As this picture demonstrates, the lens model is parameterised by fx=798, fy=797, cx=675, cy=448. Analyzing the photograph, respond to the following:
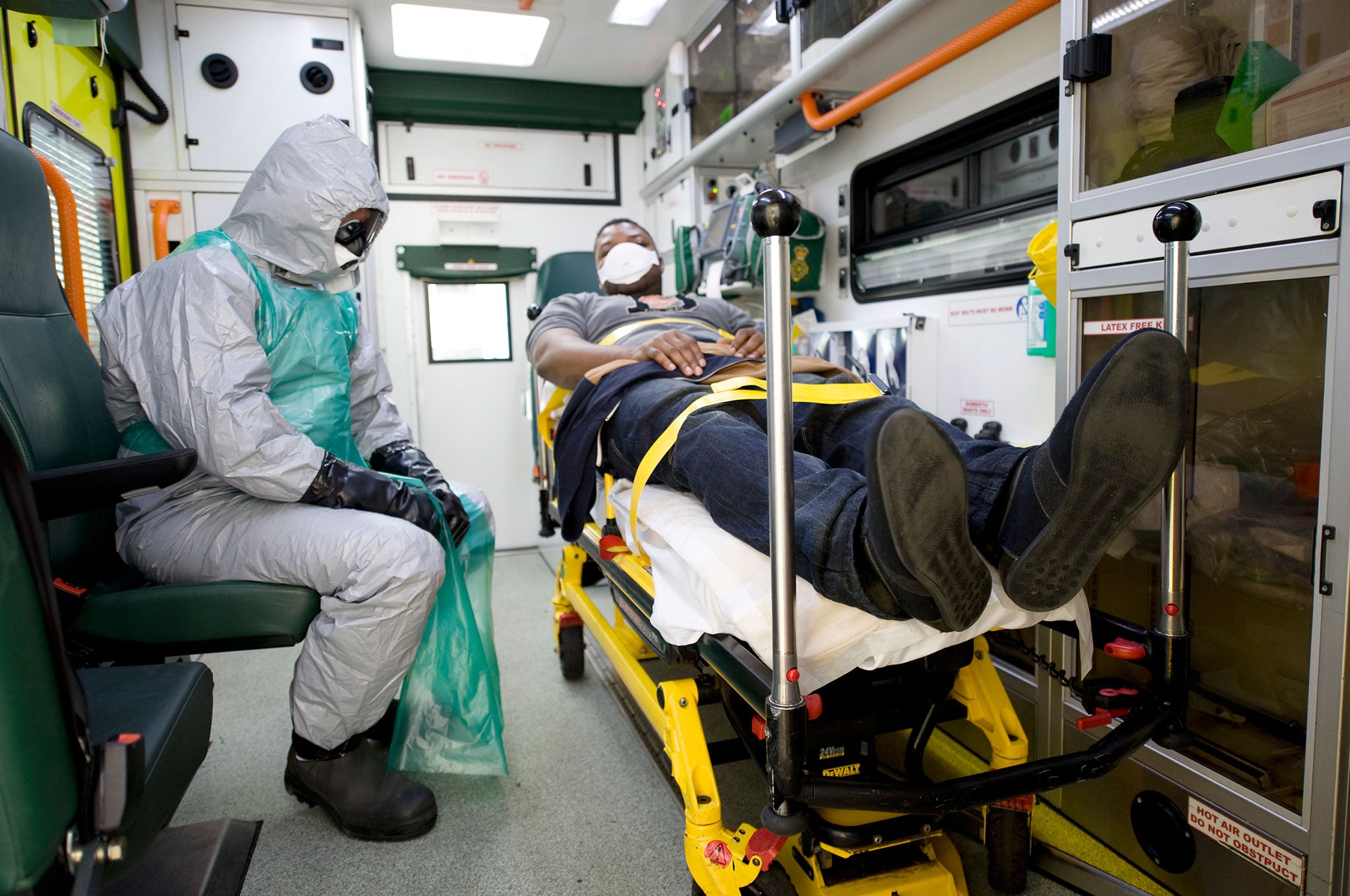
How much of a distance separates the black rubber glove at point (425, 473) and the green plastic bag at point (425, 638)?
0.17ft

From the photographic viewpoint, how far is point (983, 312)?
263 centimetres

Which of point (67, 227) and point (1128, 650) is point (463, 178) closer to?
point (67, 227)

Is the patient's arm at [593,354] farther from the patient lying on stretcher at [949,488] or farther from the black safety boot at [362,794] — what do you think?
the black safety boot at [362,794]

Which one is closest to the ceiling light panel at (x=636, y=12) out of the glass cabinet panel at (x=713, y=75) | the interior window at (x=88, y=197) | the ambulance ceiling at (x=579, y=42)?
the ambulance ceiling at (x=579, y=42)

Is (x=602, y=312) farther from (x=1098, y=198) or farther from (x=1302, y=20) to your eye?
(x=1302, y=20)

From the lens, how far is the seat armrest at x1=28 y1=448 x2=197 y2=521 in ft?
3.98

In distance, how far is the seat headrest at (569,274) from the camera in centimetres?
457

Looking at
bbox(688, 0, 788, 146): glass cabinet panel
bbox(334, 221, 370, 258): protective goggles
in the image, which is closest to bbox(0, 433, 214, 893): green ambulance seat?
bbox(334, 221, 370, 258): protective goggles

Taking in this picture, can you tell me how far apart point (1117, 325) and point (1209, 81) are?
0.50 meters

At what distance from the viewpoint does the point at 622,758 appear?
7.51 ft

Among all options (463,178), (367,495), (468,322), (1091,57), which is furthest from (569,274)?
(1091,57)

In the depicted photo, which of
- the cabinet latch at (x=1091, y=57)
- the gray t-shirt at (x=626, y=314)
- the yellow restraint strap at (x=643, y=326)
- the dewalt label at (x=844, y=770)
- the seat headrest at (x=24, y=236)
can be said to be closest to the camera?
the dewalt label at (x=844, y=770)

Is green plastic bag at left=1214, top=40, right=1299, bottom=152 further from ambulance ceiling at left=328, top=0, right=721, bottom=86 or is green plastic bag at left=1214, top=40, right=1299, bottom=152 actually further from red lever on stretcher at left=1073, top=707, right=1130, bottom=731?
ambulance ceiling at left=328, top=0, right=721, bottom=86

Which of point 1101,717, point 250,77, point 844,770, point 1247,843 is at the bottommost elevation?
point 1247,843
